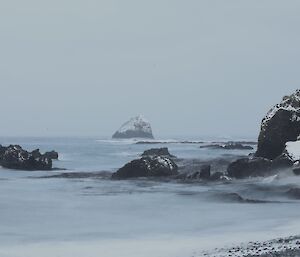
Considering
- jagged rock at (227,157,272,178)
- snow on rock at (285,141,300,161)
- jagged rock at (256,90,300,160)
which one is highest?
jagged rock at (256,90,300,160)

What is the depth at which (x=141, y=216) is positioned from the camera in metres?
22.0

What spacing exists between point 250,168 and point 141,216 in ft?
49.3

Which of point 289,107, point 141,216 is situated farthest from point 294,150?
point 141,216

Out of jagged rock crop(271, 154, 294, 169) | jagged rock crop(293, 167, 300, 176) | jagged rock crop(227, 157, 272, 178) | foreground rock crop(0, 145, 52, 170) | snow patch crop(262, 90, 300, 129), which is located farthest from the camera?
foreground rock crop(0, 145, 52, 170)

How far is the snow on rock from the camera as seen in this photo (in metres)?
33.6

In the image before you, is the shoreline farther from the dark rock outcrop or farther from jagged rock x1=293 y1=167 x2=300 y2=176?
the dark rock outcrop

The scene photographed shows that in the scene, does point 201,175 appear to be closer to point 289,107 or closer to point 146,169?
point 146,169

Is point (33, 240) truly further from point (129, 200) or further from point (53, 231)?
point (129, 200)

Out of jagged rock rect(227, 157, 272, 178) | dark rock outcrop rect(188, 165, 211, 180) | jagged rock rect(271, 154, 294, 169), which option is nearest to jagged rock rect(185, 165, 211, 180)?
dark rock outcrop rect(188, 165, 211, 180)

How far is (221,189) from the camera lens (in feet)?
98.4

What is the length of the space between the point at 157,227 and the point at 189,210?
4414 millimetres

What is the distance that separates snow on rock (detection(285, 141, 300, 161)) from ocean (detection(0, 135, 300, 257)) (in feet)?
8.81

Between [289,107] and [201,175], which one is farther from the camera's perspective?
[289,107]

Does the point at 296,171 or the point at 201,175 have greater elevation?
the point at 296,171
